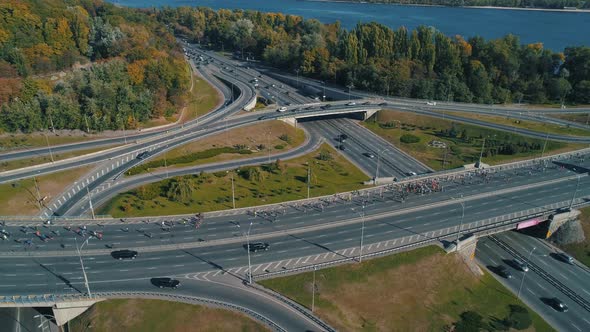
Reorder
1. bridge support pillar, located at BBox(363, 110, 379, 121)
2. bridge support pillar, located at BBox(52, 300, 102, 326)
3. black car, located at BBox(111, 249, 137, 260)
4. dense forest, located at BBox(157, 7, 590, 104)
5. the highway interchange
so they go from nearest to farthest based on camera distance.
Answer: bridge support pillar, located at BBox(52, 300, 102, 326)
the highway interchange
black car, located at BBox(111, 249, 137, 260)
bridge support pillar, located at BBox(363, 110, 379, 121)
dense forest, located at BBox(157, 7, 590, 104)

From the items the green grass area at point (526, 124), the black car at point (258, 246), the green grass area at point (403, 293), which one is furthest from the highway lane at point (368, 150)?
the black car at point (258, 246)

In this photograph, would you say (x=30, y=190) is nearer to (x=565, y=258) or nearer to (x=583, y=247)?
(x=565, y=258)

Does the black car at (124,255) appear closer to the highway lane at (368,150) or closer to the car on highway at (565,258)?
the highway lane at (368,150)

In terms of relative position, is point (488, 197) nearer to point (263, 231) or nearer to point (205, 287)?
point (263, 231)

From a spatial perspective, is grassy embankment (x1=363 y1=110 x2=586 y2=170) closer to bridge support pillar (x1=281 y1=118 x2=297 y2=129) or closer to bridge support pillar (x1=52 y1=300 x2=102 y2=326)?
bridge support pillar (x1=281 y1=118 x2=297 y2=129)

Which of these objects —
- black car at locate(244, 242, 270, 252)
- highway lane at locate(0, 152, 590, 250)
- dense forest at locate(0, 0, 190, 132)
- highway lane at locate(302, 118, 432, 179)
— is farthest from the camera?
dense forest at locate(0, 0, 190, 132)

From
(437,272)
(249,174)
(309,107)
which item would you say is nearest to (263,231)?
(249,174)

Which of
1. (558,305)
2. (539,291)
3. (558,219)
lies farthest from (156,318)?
(558,219)

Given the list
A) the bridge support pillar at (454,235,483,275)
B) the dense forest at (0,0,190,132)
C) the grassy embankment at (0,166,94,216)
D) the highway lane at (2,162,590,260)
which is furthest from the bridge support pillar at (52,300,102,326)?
the dense forest at (0,0,190,132)
